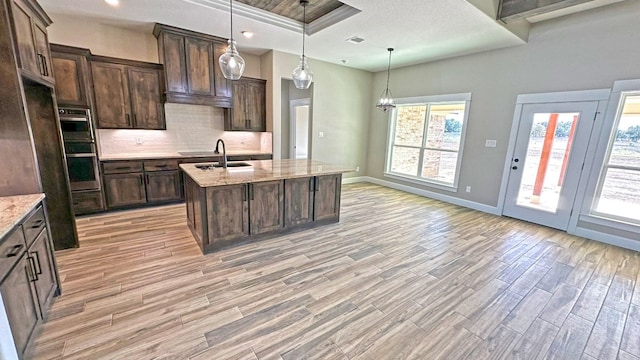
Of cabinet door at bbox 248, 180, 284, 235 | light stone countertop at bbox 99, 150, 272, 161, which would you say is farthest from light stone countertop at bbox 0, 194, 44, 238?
light stone countertop at bbox 99, 150, 272, 161

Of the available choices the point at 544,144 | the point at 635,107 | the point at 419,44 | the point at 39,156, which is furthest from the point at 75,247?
the point at 635,107

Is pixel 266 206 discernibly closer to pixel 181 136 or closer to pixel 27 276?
pixel 27 276

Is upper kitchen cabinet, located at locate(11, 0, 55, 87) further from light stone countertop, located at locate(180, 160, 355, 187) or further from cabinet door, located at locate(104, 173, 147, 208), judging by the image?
cabinet door, located at locate(104, 173, 147, 208)

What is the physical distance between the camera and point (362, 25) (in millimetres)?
3672

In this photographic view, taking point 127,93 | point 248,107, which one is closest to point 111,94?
point 127,93

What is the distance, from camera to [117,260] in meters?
2.75

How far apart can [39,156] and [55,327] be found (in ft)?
5.79

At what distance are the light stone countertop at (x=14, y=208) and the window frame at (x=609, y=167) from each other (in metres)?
5.90

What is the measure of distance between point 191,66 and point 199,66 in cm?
13

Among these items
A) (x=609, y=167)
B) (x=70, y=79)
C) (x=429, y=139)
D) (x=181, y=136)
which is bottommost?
(x=609, y=167)

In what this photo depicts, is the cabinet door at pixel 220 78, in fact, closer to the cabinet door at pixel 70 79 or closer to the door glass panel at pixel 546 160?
the cabinet door at pixel 70 79

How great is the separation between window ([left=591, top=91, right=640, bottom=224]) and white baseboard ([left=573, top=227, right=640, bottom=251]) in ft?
0.84

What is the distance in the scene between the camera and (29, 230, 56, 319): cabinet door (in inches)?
71.8

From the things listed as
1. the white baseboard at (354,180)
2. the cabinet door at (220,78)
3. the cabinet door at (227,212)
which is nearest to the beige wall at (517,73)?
the white baseboard at (354,180)
